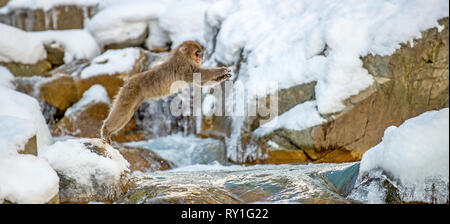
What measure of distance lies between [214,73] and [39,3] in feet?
29.6

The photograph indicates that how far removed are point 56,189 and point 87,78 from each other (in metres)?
6.17

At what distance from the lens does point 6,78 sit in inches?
340

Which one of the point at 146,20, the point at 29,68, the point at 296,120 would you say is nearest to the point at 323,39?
the point at 296,120

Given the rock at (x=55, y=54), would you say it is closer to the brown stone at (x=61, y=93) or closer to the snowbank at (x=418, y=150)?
the brown stone at (x=61, y=93)

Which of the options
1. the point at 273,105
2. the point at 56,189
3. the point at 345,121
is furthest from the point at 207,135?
the point at 56,189

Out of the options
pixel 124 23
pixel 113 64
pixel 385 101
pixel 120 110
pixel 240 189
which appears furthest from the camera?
pixel 124 23

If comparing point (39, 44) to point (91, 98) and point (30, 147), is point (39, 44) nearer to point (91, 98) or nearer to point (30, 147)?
point (91, 98)

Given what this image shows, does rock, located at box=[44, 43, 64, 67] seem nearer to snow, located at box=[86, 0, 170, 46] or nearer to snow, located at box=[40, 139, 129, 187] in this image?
snow, located at box=[86, 0, 170, 46]

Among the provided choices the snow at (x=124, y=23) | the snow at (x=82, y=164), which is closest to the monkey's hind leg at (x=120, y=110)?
the snow at (x=82, y=164)

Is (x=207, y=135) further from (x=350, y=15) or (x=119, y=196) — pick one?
(x=119, y=196)

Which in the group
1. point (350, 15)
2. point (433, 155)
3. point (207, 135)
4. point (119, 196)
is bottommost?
point (207, 135)

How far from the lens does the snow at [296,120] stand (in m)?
5.45

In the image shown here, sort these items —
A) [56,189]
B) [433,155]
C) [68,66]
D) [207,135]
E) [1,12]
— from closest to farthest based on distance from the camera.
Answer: [433,155], [56,189], [207,135], [68,66], [1,12]

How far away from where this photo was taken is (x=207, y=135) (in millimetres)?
7160
